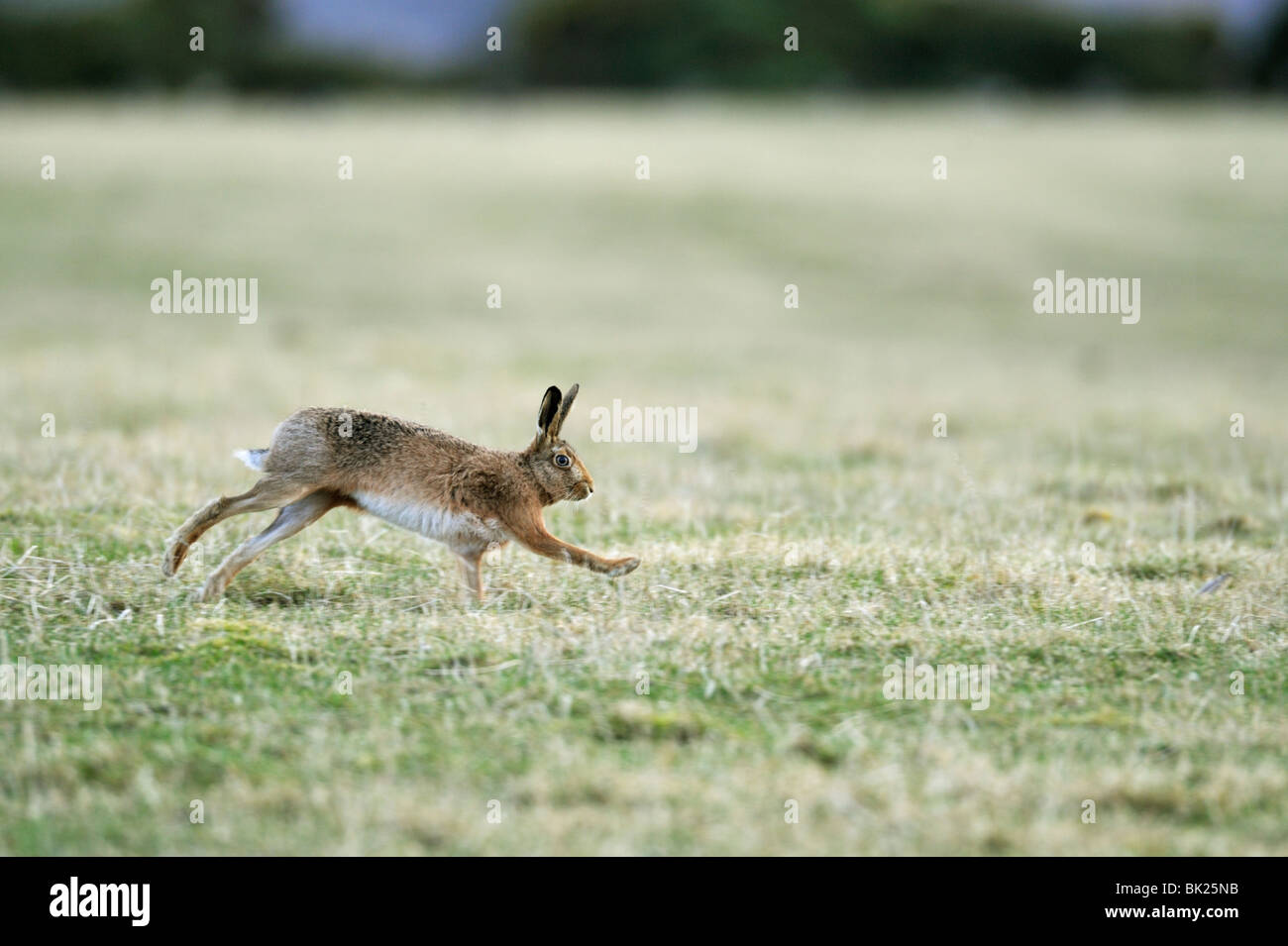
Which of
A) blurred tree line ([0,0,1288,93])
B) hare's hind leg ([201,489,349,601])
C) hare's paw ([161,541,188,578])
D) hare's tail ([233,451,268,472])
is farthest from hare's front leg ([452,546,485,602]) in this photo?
blurred tree line ([0,0,1288,93])

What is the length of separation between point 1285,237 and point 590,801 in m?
29.0

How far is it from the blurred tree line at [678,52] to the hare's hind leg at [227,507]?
185 ft

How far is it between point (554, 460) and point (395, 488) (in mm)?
848

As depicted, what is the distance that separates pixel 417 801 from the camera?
505 cm

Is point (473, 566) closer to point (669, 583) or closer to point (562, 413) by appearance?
point (562, 413)

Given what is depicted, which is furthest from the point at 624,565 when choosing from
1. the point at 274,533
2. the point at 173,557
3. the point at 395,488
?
the point at 173,557

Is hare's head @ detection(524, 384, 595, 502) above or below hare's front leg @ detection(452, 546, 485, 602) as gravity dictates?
above

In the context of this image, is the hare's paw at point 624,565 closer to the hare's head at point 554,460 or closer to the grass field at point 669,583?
the grass field at point 669,583

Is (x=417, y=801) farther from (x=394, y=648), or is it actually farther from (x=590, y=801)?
(x=394, y=648)

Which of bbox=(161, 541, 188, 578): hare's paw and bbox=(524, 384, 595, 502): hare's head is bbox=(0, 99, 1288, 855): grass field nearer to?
bbox=(161, 541, 188, 578): hare's paw

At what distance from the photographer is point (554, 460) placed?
24.1 ft

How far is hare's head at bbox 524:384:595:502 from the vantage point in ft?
24.0

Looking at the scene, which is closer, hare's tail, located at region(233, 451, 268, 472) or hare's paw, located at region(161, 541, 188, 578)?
hare's tail, located at region(233, 451, 268, 472)

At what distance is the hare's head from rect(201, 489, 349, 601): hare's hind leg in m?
0.99
